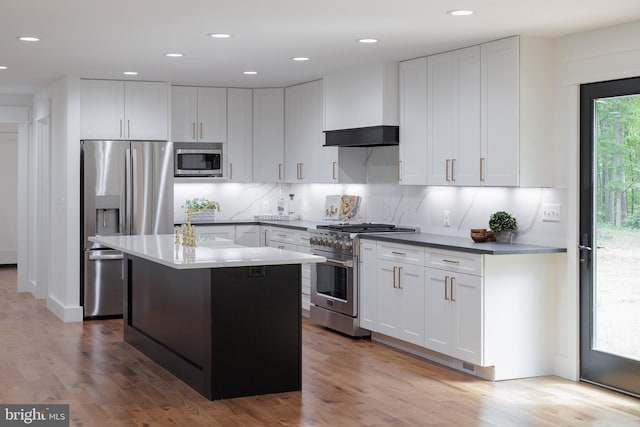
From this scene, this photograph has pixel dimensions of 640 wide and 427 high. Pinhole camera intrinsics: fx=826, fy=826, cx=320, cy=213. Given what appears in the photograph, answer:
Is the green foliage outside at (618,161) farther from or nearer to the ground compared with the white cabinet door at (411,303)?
farther from the ground

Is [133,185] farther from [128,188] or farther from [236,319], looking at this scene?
[236,319]

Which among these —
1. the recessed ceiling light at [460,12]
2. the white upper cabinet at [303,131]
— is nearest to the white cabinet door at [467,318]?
the recessed ceiling light at [460,12]

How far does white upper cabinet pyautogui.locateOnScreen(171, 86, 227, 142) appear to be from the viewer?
909 centimetres

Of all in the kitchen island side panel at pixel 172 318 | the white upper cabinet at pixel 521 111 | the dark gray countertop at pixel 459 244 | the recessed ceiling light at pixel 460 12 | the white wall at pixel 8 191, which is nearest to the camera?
the recessed ceiling light at pixel 460 12

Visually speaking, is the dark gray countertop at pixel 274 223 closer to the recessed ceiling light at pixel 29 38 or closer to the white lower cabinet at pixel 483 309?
the white lower cabinet at pixel 483 309

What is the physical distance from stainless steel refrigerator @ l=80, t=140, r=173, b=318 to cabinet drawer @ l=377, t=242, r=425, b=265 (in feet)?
9.23

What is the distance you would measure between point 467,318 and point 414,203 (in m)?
1.91

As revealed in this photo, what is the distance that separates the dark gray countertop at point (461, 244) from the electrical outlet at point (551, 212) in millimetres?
212

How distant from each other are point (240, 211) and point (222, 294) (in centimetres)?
463

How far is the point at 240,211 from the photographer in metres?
9.88

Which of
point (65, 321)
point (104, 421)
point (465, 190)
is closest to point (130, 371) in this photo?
point (104, 421)

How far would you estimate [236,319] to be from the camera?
5.35m

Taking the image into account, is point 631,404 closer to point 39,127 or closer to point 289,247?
point 289,247

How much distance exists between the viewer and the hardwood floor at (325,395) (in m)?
4.88
